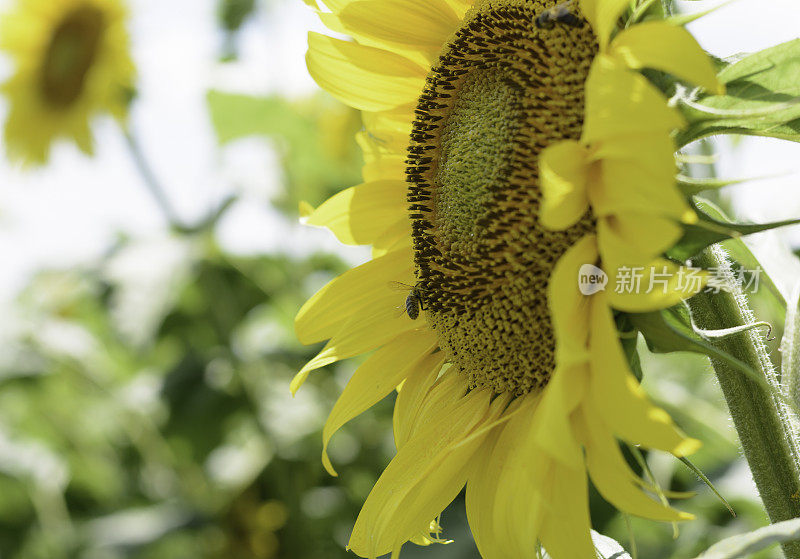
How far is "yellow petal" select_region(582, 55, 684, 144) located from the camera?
2.37 ft

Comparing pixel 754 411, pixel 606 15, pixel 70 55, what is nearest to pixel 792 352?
pixel 754 411

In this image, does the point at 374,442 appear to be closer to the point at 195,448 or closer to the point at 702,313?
the point at 195,448

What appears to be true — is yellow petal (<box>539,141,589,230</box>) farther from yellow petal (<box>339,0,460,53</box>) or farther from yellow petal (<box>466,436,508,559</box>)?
yellow petal (<box>339,0,460,53</box>)

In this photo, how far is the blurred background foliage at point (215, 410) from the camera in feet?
8.62

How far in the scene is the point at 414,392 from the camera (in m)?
1.24

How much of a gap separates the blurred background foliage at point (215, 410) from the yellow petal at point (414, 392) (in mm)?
843

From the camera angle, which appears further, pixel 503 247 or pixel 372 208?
pixel 372 208

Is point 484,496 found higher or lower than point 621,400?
lower

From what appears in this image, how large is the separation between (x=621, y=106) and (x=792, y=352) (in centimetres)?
41

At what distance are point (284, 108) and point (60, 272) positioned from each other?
2193mm

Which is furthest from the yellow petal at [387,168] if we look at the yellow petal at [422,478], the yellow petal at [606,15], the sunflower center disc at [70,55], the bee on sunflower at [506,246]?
the sunflower center disc at [70,55]

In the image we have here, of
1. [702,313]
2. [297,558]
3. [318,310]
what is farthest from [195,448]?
[702,313]

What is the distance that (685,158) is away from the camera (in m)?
0.85

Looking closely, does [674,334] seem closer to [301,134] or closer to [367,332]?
[367,332]
